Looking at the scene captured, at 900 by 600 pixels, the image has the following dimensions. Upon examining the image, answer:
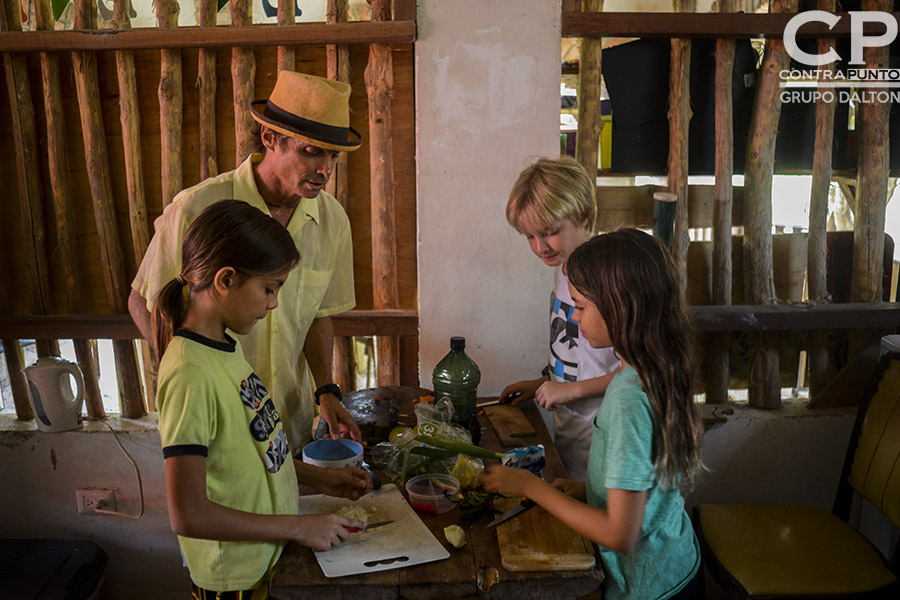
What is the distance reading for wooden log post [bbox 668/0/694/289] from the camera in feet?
10.8

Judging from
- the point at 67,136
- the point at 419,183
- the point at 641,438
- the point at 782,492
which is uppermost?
the point at 67,136

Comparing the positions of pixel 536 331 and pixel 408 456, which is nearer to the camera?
pixel 408 456

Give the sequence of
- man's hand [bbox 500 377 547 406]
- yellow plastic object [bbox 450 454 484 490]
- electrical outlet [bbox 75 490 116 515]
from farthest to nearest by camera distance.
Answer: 1. electrical outlet [bbox 75 490 116 515]
2. man's hand [bbox 500 377 547 406]
3. yellow plastic object [bbox 450 454 484 490]

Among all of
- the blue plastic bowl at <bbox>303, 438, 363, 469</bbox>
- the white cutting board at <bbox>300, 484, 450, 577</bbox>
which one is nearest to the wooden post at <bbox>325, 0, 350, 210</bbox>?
the blue plastic bowl at <bbox>303, 438, 363, 469</bbox>

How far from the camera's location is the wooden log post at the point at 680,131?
331cm

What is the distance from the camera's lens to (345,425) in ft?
7.97

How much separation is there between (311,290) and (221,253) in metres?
1.00

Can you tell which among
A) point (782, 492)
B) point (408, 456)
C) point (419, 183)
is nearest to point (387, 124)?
point (419, 183)

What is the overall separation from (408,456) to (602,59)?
2215 mm

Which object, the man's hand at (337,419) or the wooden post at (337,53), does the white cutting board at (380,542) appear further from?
the wooden post at (337,53)

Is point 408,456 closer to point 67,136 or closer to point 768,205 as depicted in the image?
point 768,205

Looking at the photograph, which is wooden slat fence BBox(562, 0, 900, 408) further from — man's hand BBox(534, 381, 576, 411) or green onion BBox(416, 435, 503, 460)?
green onion BBox(416, 435, 503, 460)

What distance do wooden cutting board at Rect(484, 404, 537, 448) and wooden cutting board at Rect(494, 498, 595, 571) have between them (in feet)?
1.68

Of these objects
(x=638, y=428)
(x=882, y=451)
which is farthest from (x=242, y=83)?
(x=882, y=451)
